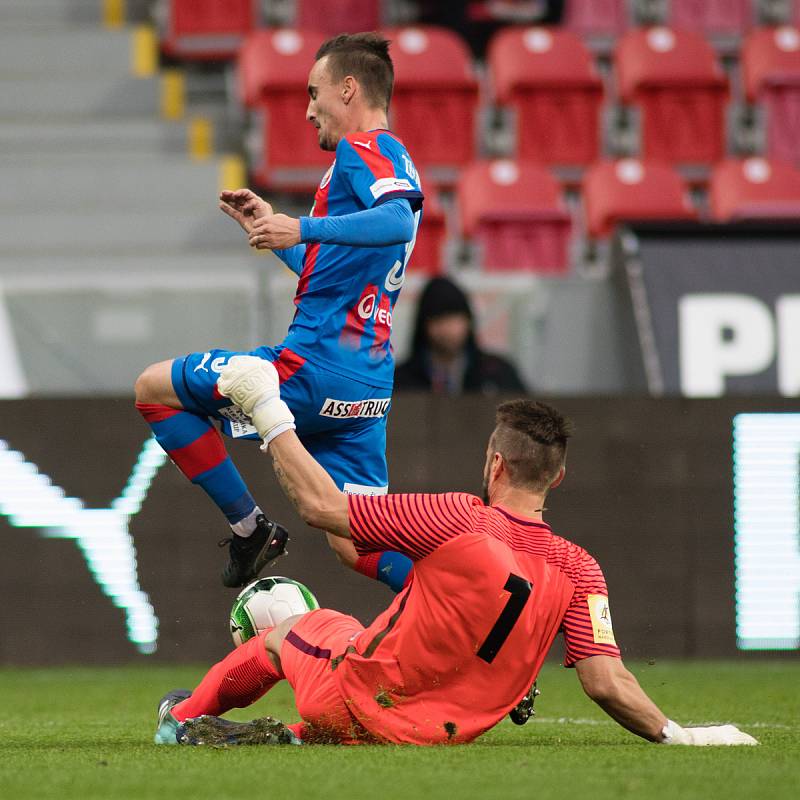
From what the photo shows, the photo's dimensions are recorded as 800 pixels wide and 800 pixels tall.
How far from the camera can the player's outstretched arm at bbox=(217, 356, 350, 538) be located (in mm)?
4297

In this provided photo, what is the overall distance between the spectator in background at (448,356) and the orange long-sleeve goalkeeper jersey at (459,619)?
12.8 ft

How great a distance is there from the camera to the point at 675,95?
1254cm

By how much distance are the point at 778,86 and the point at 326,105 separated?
27.5ft

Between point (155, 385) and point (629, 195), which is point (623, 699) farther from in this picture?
point (629, 195)

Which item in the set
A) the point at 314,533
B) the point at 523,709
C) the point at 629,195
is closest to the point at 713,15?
the point at 629,195

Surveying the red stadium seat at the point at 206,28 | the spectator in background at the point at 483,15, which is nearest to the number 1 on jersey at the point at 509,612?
the red stadium seat at the point at 206,28

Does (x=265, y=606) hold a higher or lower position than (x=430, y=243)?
higher

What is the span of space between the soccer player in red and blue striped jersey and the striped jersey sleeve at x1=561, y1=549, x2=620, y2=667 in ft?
2.80

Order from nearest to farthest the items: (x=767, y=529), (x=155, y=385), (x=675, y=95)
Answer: (x=155, y=385) < (x=767, y=529) < (x=675, y=95)

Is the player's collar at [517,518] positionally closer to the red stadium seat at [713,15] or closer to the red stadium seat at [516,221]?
the red stadium seat at [516,221]

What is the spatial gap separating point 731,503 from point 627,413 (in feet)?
2.30

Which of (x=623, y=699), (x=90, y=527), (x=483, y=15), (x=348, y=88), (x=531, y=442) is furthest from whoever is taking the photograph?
(x=483, y=15)

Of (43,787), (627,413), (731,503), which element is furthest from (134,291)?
(43,787)

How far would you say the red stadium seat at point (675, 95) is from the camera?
41.1 feet
